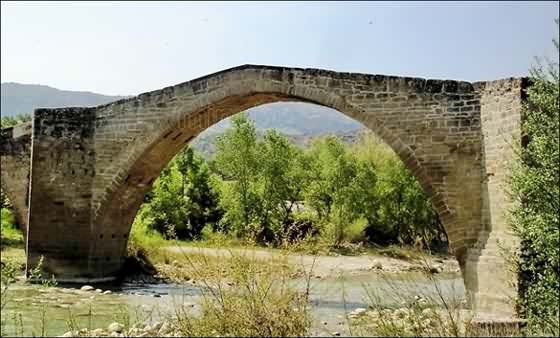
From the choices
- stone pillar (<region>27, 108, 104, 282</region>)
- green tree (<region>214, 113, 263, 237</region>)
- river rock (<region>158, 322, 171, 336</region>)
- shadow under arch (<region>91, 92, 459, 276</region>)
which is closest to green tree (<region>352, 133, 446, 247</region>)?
green tree (<region>214, 113, 263, 237</region>)

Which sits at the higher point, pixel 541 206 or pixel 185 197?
pixel 541 206

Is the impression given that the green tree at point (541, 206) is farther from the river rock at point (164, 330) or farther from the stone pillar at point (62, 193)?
the stone pillar at point (62, 193)

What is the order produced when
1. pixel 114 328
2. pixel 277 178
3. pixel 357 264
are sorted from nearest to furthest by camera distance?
pixel 114 328 → pixel 357 264 → pixel 277 178

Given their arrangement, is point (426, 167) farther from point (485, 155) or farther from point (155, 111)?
point (155, 111)

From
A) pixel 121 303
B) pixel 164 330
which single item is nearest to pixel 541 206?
pixel 164 330

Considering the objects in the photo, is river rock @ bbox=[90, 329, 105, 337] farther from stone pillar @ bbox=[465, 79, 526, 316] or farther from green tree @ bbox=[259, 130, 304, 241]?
green tree @ bbox=[259, 130, 304, 241]

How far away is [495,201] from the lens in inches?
410

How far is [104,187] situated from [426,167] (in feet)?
22.4

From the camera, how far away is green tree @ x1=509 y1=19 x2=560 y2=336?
7.33m

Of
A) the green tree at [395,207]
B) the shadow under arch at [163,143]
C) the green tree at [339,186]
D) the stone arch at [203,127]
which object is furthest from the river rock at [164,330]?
the green tree at [395,207]

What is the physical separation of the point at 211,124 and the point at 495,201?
20.3ft

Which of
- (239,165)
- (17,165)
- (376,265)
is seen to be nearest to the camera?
(17,165)

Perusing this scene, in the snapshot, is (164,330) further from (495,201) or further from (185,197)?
(185,197)

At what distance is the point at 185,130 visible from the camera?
13.8 m
